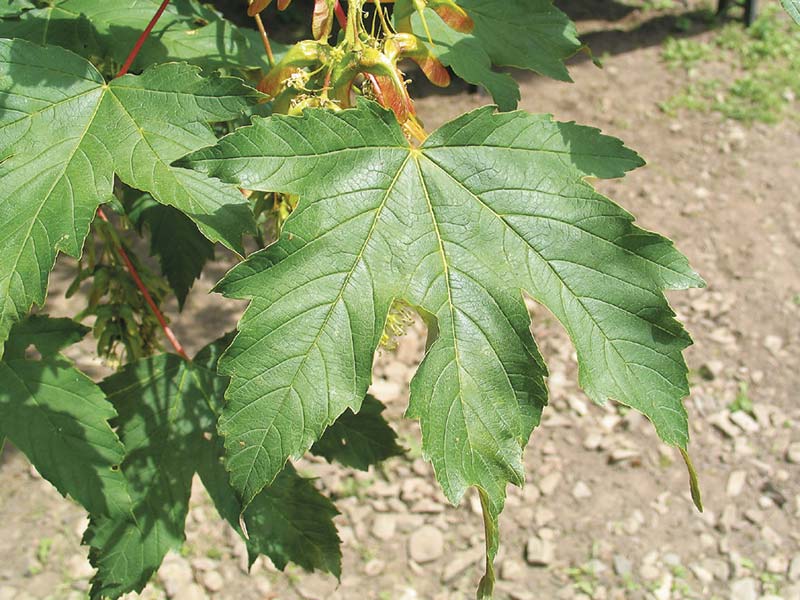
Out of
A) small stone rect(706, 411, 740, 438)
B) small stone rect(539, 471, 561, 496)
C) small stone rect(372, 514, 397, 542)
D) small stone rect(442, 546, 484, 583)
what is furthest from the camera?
small stone rect(706, 411, 740, 438)

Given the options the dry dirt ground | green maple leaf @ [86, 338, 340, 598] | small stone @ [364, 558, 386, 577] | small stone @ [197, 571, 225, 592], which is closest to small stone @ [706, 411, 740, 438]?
the dry dirt ground

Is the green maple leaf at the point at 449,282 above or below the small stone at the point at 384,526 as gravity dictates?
above

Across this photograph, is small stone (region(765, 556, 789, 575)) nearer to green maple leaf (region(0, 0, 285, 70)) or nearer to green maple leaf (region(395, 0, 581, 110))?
green maple leaf (region(395, 0, 581, 110))

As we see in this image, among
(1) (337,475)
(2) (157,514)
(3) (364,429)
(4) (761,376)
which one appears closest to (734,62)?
(4) (761,376)

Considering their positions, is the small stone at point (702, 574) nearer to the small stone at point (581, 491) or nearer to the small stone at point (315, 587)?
the small stone at point (581, 491)

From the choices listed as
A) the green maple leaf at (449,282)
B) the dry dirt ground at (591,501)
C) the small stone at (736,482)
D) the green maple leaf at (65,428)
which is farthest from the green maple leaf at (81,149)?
the small stone at (736,482)

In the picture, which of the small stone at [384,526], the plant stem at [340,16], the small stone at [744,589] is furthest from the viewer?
the small stone at [384,526]
